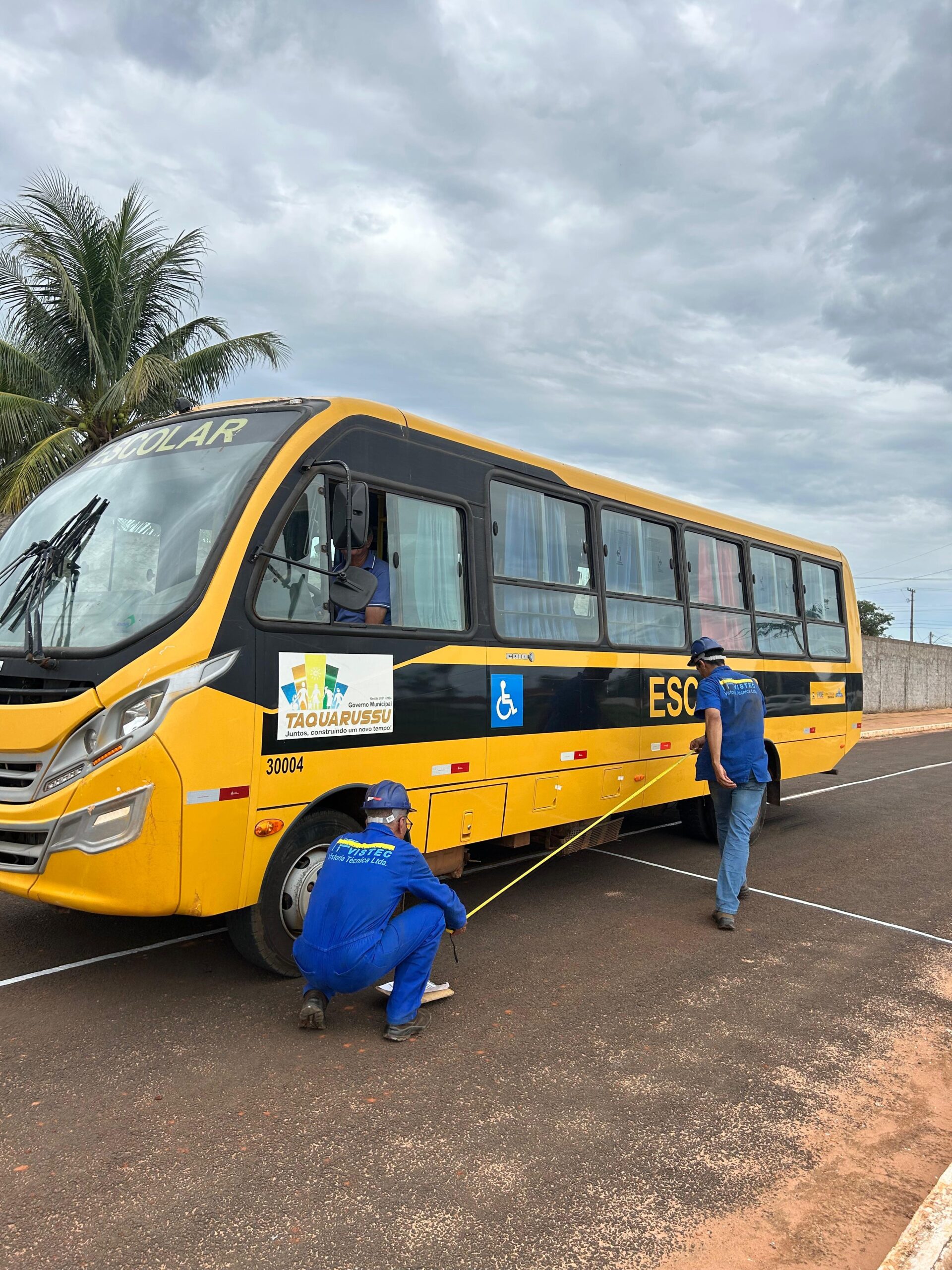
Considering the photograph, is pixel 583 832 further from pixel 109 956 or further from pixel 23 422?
pixel 23 422

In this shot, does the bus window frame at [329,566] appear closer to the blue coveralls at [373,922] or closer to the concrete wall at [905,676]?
the blue coveralls at [373,922]

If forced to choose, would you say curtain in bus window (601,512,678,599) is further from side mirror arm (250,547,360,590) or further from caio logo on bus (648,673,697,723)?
side mirror arm (250,547,360,590)

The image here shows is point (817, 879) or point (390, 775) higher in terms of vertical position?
point (390, 775)

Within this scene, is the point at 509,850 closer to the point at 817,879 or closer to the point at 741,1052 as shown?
the point at 817,879

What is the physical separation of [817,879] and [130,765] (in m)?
5.90

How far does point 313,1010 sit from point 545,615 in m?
3.26

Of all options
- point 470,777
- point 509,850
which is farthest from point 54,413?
point 470,777

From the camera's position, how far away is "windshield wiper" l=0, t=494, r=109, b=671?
4.77m

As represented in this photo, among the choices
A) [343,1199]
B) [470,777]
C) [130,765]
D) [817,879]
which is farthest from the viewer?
[817,879]

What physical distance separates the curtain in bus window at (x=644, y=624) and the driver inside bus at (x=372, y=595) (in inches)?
95.7

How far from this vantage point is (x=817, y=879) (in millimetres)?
7809

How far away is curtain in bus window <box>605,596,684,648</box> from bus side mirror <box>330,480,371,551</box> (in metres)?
2.99

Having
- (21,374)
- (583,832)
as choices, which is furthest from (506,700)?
(21,374)

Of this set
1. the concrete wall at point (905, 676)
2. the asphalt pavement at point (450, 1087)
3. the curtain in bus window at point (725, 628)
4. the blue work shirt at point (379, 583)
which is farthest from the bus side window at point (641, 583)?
the concrete wall at point (905, 676)
